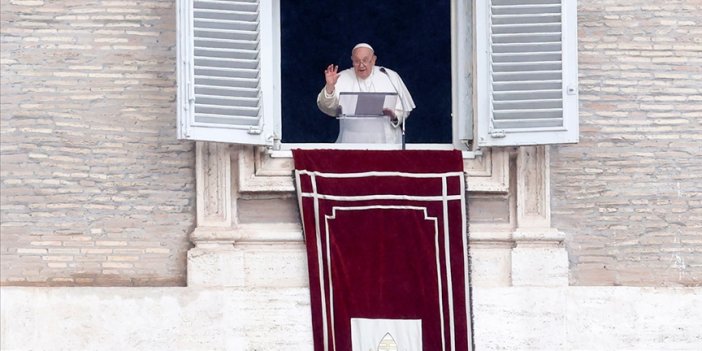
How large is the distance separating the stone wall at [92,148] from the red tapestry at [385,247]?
0.76m

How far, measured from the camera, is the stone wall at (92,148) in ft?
48.0

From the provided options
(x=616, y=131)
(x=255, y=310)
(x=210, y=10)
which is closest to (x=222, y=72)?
(x=210, y=10)

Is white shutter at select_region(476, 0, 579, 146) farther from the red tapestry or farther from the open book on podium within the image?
the open book on podium

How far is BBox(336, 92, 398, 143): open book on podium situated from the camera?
1491cm

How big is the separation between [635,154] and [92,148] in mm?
3002

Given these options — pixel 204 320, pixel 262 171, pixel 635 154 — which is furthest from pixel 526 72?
pixel 204 320

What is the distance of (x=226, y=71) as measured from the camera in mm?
14531

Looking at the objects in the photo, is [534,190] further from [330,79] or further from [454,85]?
[330,79]

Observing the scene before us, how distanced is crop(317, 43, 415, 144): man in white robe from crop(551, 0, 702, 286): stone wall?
96 centimetres

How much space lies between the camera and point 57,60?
1475cm

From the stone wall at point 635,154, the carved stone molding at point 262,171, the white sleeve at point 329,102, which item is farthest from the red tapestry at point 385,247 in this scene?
the stone wall at point 635,154

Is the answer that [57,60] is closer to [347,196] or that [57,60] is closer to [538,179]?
[347,196]

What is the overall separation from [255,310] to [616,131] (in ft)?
7.36

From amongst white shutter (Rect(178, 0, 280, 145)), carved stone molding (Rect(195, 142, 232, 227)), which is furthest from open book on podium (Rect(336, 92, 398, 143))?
carved stone molding (Rect(195, 142, 232, 227))
